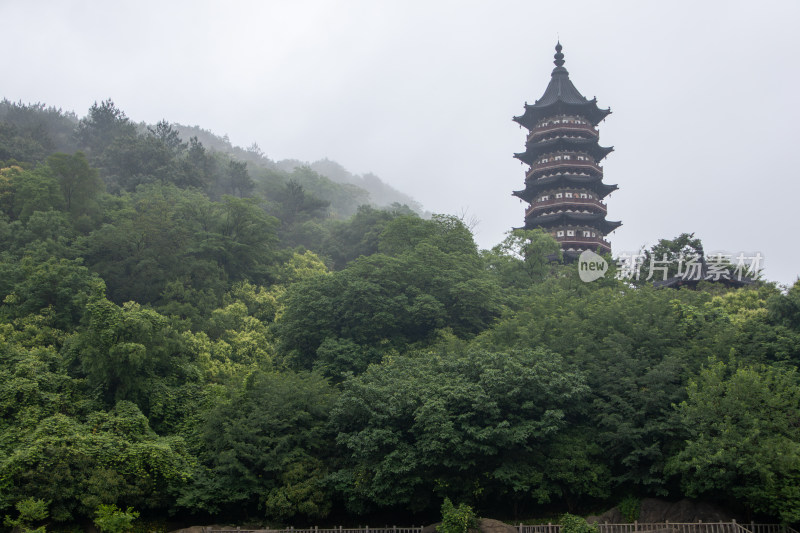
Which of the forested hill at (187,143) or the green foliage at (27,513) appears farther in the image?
the forested hill at (187,143)

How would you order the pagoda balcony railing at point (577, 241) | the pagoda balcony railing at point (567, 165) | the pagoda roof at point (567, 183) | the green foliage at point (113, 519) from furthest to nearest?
the pagoda balcony railing at point (567, 165) < the pagoda roof at point (567, 183) < the pagoda balcony railing at point (577, 241) < the green foliage at point (113, 519)

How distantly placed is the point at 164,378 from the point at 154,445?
463 cm

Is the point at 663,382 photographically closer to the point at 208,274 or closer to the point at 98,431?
the point at 98,431

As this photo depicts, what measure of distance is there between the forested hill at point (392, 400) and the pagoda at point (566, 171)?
39.7ft

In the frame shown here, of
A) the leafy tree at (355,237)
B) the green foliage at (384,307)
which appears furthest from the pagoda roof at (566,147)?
the green foliage at (384,307)

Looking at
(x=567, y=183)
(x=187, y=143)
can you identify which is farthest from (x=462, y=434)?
(x=187, y=143)

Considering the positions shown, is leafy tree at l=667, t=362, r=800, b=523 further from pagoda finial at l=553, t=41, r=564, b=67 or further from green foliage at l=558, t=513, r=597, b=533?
pagoda finial at l=553, t=41, r=564, b=67

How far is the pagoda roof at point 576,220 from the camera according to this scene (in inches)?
1642

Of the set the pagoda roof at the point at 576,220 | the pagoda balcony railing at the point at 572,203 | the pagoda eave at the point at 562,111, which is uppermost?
the pagoda eave at the point at 562,111

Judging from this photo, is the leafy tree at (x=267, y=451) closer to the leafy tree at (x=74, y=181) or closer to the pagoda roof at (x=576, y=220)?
the leafy tree at (x=74, y=181)

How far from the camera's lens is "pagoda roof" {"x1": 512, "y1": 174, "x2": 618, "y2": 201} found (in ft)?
139

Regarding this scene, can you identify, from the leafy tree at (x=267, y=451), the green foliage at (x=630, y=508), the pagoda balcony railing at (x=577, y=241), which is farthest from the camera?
the pagoda balcony railing at (x=577, y=241)

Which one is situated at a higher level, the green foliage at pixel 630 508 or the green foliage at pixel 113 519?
the green foliage at pixel 630 508

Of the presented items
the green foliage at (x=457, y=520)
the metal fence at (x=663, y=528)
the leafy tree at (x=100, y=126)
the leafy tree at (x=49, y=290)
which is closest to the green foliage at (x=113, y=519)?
the metal fence at (x=663, y=528)
